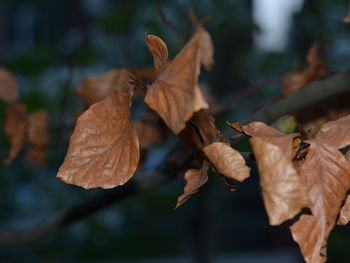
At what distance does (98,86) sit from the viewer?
63 centimetres

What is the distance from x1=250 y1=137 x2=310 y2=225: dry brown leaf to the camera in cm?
28

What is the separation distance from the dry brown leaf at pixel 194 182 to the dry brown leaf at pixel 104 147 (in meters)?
0.04

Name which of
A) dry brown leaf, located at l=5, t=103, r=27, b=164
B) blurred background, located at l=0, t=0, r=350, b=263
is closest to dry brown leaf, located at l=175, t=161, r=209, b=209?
dry brown leaf, located at l=5, t=103, r=27, b=164

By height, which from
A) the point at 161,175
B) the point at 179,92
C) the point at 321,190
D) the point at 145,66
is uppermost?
the point at 179,92

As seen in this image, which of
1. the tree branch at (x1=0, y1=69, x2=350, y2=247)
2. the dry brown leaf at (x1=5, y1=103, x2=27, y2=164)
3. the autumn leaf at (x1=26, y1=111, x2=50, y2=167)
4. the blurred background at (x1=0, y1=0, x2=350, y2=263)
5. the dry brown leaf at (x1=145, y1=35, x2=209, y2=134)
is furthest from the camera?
the blurred background at (x1=0, y1=0, x2=350, y2=263)

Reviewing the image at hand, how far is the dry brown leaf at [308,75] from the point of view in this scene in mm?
627

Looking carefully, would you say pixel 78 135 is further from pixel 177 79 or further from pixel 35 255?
pixel 35 255

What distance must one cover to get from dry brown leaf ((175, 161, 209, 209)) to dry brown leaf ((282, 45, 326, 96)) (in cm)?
29

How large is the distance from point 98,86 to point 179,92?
1.21 feet

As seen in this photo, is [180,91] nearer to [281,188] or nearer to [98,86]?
[281,188]

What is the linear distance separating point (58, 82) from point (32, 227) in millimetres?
1527

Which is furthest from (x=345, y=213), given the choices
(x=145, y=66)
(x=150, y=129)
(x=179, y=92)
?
(x=145, y=66)

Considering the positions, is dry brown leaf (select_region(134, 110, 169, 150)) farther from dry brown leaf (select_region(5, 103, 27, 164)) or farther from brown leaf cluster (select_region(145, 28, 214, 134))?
brown leaf cluster (select_region(145, 28, 214, 134))

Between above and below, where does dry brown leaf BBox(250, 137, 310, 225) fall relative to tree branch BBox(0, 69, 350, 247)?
above
